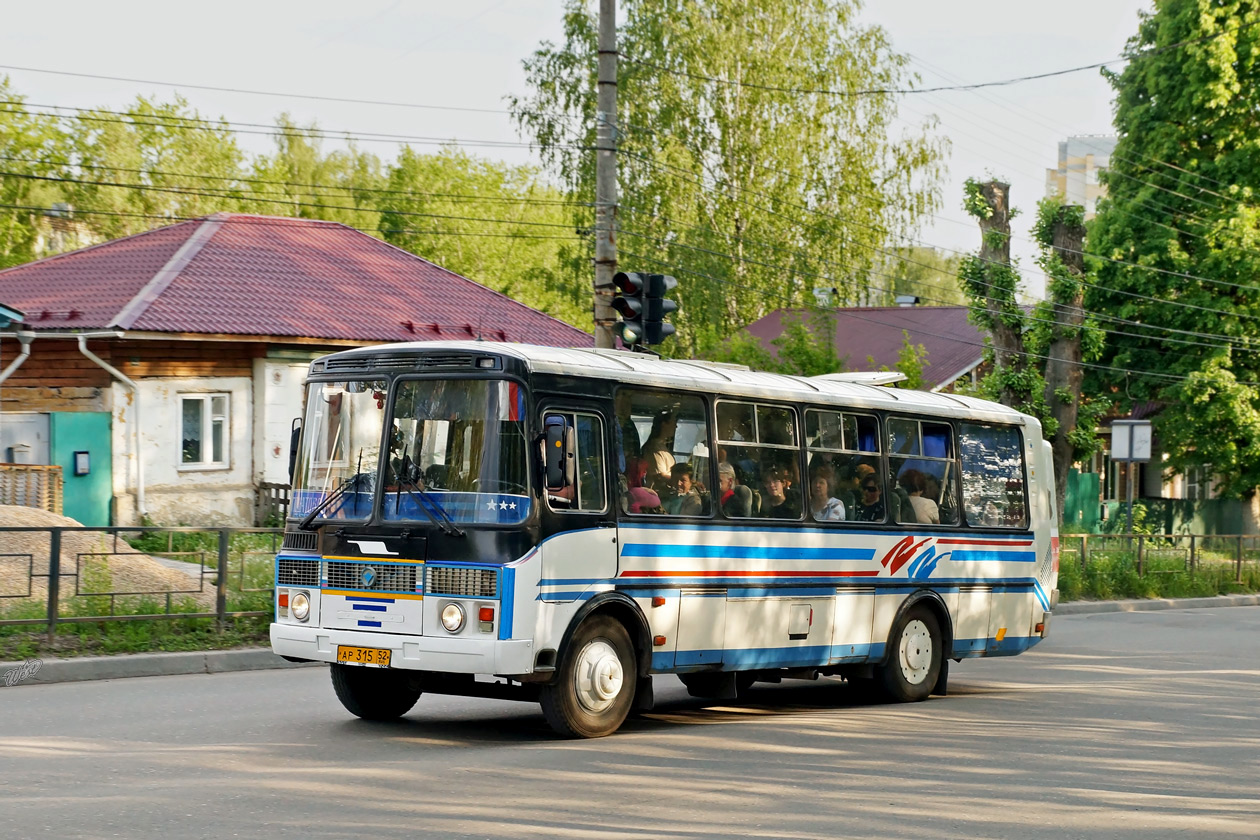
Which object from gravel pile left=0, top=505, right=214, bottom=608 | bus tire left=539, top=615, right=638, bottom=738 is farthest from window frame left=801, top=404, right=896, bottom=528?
gravel pile left=0, top=505, right=214, bottom=608

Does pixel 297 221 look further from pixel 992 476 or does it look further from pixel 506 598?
pixel 506 598

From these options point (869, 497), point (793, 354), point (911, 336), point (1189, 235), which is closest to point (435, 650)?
point (869, 497)

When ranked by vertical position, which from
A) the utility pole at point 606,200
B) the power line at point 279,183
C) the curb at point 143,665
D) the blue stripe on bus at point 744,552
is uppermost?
the power line at point 279,183

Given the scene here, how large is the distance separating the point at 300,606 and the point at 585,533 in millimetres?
2041

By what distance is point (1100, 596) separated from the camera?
1108 inches

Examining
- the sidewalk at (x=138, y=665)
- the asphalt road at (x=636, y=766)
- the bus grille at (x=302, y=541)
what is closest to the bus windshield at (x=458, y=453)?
the bus grille at (x=302, y=541)

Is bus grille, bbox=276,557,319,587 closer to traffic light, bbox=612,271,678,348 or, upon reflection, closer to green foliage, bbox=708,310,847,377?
traffic light, bbox=612,271,678,348

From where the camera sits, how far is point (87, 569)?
49.1ft

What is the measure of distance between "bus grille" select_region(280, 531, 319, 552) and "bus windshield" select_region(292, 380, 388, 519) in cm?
13

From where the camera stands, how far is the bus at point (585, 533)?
34.0 feet

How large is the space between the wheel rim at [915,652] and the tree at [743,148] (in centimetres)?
3293

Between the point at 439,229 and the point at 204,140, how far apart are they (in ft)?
33.1

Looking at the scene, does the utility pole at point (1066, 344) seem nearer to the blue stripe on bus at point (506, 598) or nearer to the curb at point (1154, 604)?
the curb at point (1154, 604)

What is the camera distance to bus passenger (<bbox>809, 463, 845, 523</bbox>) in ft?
43.0
